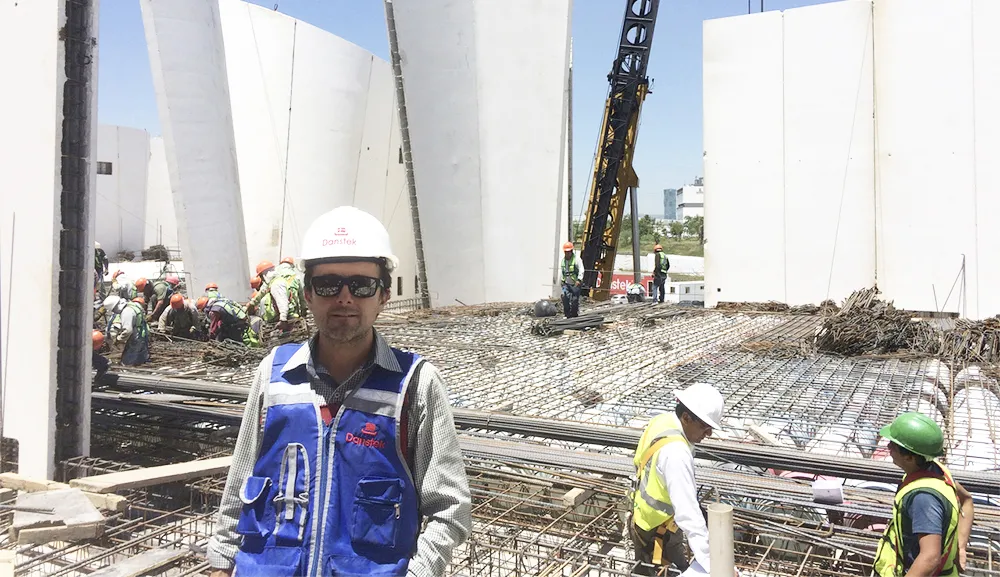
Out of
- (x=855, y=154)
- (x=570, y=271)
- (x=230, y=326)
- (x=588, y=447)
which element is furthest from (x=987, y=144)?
(x=230, y=326)

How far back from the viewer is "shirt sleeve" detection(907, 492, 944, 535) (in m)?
2.54

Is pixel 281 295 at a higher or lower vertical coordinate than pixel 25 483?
higher

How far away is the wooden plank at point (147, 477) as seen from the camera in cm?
371

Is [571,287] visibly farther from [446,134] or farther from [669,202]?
[669,202]

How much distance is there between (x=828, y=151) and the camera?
15.3m

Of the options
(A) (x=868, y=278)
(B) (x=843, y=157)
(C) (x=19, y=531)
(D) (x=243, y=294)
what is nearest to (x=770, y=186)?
(B) (x=843, y=157)

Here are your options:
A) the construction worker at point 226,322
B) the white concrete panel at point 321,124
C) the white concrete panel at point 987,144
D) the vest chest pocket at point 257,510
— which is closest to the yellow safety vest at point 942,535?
the vest chest pocket at point 257,510

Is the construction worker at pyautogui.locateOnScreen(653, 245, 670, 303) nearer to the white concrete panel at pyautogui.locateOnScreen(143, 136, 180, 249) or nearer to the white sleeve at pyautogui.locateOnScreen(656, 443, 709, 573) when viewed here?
the white sleeve at pyautogui.locateOnScreen(656, 443, 709, 573)

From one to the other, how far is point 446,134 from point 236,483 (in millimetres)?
13051

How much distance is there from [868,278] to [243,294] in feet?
41.2

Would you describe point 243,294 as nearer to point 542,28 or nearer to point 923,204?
point 542,28

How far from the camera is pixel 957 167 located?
14.0 m

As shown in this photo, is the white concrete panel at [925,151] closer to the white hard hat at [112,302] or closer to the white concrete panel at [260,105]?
the white concrete panel at [260,105]

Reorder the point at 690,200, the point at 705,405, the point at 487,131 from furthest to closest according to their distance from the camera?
the point at 690,200
the point at 487,131
the point at 705,405
